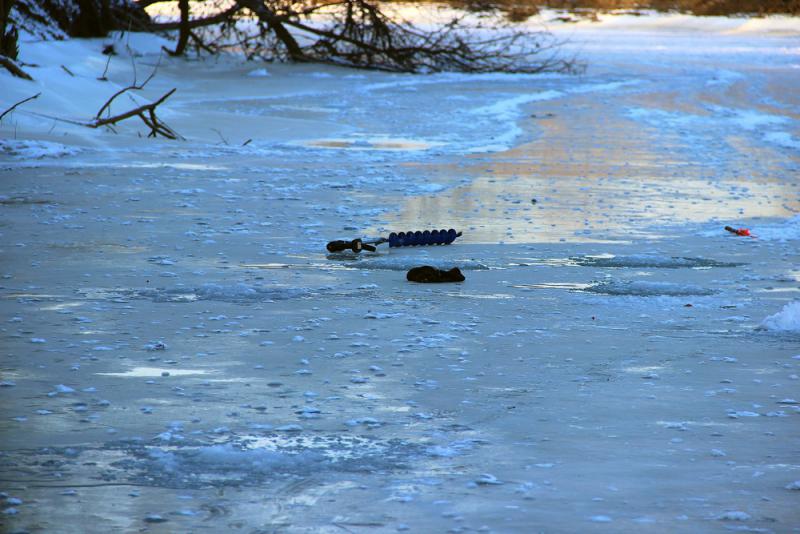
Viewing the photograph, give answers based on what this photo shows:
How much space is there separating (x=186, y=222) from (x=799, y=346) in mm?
3894

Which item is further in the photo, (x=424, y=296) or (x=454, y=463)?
(x=424, y=296)

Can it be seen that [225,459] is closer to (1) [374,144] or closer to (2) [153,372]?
(2) [153,372]

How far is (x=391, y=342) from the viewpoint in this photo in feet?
15.0

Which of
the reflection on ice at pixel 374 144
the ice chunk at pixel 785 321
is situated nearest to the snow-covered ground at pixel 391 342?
the ice chunk at pixel 785 321

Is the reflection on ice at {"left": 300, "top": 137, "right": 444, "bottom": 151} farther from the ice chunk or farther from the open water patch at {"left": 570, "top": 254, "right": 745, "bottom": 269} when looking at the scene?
the ice chunk

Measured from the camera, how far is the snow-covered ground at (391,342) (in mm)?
3105

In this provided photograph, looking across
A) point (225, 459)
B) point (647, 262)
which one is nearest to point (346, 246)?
point (647, 262)

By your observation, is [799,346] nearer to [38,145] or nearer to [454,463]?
[454,463]

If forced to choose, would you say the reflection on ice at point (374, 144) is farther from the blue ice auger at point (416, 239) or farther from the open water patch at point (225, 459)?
the open water patch at point (225, 459)

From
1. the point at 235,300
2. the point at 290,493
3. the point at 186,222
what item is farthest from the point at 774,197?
the point at 290,493

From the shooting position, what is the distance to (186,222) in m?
7.27

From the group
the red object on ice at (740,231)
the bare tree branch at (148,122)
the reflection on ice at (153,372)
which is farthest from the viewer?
the bare tree branch at (148,122)

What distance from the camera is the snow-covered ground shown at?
3105 mm

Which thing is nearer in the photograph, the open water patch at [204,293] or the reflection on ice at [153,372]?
the reflection on ice at [153,372]
